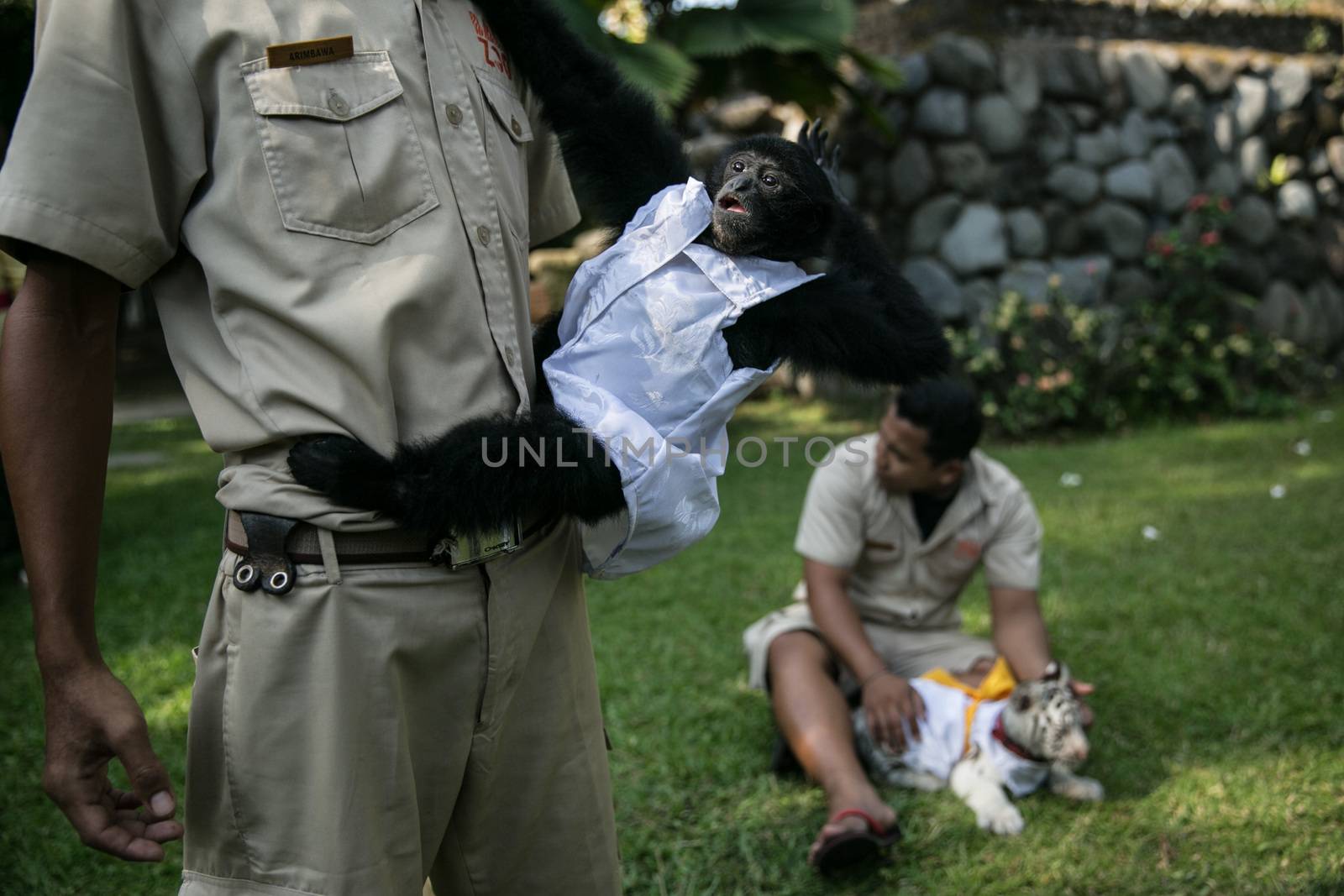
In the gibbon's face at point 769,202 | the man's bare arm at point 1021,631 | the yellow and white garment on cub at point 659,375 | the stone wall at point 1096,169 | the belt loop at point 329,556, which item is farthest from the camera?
the stone wall at point 1096,169

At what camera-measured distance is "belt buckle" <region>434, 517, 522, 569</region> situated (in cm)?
122

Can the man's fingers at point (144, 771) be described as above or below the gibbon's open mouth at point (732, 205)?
below

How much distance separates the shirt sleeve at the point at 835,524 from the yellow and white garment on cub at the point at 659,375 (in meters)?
1.77

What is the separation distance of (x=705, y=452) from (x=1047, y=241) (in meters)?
7.13

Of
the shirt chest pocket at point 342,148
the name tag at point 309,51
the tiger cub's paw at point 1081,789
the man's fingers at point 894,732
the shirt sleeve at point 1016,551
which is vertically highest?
the name tag at point 309,51

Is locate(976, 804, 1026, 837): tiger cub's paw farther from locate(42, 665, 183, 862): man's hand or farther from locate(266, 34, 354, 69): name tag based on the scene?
locate(266, 34, 354, 69): name tag

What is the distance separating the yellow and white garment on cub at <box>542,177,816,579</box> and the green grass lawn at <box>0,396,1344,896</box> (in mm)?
1478

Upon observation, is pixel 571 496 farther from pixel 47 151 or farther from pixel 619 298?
pixel 47 151

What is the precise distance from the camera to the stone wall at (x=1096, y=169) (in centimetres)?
758

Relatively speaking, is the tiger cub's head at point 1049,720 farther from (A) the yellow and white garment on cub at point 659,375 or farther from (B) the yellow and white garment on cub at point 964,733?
(A) the yellow and white garment on cub at point 659,375

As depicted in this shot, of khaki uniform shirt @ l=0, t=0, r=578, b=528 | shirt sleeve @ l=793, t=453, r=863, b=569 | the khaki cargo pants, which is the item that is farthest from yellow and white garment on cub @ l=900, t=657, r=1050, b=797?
khaki uniform shirt @ l=0, t=0, r=578, b=528

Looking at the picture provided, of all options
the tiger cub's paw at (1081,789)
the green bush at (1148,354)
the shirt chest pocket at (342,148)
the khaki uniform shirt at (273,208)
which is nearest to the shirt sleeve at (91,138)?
the khaki uniform shirt at (273,208)

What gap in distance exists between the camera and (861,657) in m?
3.04

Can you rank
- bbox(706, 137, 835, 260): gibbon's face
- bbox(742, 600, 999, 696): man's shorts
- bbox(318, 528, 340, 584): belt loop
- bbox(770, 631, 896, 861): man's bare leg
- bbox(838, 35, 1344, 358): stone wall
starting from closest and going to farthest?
bbox(318, 528, 340, 584): belt loop
bbox(706, 137, 835, 260): gibbon's face
bbox(770, 631, 896, 861): man's bare leg
bbox(742, 600, 999, 696): man's shorts
bbox(838, 35, 1344, 358): stone wall
